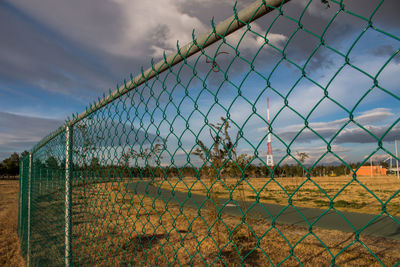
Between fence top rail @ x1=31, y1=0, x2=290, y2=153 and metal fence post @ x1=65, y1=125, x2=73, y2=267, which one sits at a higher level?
fence top rail @ x1=31, y1=0, x2=290, y2=153

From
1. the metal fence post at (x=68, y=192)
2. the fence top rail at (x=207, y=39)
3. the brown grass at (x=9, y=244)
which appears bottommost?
the brown grass at (x=9, y=244)

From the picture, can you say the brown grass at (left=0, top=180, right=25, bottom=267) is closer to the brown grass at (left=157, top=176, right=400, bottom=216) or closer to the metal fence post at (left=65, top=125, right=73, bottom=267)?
the metal fence post at (left=65, top=125, right=73, bottom=267)

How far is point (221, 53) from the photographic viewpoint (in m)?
1.49

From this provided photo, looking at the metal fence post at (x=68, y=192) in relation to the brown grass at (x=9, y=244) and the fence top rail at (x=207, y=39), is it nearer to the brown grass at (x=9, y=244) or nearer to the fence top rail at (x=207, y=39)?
the fence top rail at (x=207, y=39)

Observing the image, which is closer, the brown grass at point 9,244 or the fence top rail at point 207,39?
the fence top rail at point 207,39

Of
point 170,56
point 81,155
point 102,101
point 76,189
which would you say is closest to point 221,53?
point 170,56

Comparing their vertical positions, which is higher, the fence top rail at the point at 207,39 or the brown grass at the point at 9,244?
the fence top rail at the point at 207,39

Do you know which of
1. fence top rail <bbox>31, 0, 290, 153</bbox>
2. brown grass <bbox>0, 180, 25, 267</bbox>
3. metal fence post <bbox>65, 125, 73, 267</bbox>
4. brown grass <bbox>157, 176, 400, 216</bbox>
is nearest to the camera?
fence top rail <bbox>31, 0, 290, 153</bbox>

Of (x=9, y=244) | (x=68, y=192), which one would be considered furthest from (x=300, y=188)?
(x=68, y=192)

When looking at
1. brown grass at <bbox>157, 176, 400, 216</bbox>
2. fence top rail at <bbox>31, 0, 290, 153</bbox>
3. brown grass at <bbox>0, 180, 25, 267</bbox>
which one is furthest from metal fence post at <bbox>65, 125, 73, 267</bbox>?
brown grass at <bbox>0, 180, 25, 267</bbox>

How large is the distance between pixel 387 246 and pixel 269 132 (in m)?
6.03

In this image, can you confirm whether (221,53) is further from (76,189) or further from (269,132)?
(76,189)

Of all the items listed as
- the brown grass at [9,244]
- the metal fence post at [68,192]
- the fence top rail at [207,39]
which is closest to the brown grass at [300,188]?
the fence top rail at [207,39]

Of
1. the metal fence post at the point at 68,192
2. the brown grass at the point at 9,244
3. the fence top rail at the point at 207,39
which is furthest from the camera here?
the brown grass at the point at 9,244
